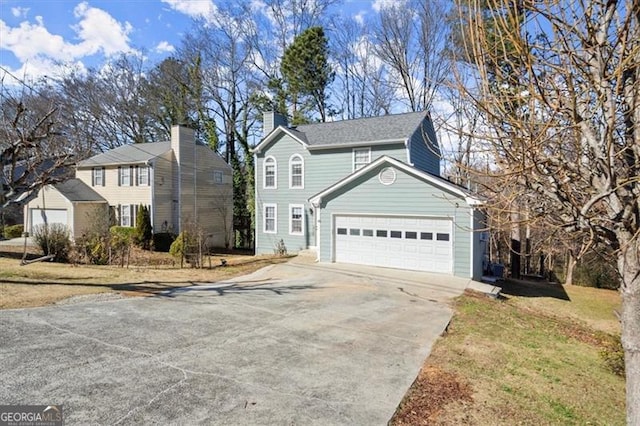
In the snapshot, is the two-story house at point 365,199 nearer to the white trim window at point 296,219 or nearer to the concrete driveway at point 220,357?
the white trim window at point 296,219

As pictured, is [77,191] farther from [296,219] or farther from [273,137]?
[296,219]

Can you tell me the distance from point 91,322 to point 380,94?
2801cm

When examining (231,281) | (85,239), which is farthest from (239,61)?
(231,281)

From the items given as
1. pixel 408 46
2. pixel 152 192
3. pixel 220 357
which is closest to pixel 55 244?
pixel 152 192

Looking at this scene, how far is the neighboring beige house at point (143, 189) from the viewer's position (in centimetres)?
2347

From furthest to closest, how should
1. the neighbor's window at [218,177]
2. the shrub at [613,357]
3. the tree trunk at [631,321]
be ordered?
the neighbor's window at [218,177] → the shrub at [613,357] → the tree trunk at [631,321]

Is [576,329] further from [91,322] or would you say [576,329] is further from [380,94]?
[380,94]

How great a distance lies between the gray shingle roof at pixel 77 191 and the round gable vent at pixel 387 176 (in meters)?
20.0

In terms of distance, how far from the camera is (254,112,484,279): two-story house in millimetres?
13961

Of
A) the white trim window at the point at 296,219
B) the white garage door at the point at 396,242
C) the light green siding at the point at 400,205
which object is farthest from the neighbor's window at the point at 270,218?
the white garage door at the point at 396,242

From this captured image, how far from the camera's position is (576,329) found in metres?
10.1

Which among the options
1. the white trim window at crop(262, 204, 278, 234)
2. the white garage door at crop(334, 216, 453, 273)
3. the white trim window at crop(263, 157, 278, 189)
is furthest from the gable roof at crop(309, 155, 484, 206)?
the white trim window at crop(263, 157, 278, 189)

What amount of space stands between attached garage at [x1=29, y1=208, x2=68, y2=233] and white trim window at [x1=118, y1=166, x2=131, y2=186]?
3.96 meters

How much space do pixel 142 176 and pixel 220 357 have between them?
20.8 metres
